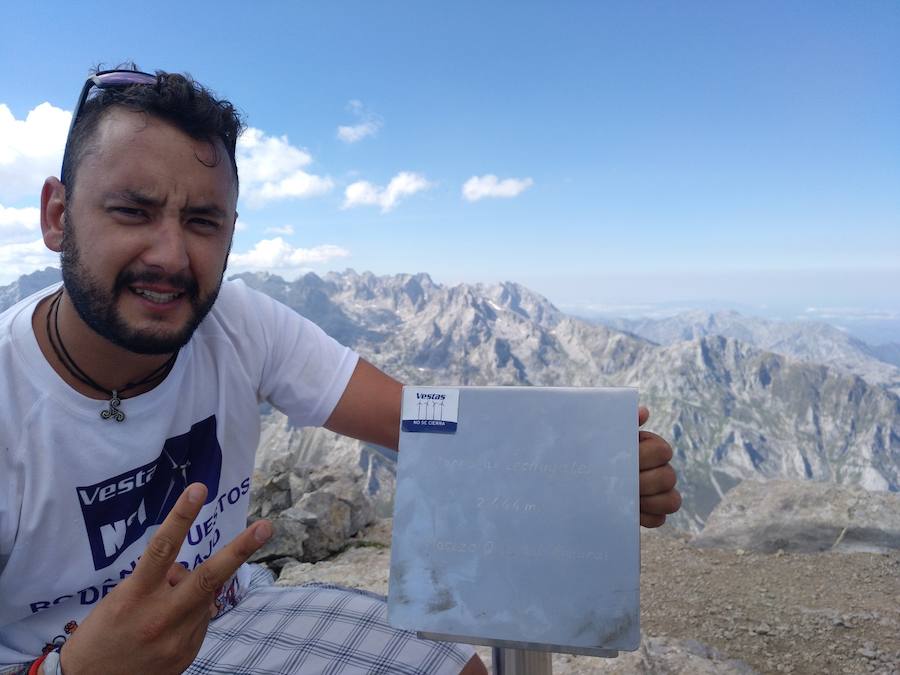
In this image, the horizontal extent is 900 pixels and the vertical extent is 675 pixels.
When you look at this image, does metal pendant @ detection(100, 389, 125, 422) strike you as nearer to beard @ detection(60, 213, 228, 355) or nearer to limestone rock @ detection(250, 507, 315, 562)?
beard @ detection(60, 213, 228, 355)

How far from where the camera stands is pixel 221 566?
2393 mm

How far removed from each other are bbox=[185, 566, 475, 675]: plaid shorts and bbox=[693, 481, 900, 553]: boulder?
35.1ft

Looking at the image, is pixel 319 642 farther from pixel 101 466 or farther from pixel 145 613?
pixel 101 466

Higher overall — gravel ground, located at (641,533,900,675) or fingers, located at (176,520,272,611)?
fingers, located at (176,520,272,611)

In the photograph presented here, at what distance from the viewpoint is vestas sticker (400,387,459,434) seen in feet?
9.70

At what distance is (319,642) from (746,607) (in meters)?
8.35

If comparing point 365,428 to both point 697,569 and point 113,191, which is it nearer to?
point 113,191

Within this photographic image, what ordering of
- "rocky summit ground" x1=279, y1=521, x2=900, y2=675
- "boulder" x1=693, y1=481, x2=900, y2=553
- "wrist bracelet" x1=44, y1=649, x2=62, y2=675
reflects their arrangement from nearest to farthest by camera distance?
1. "wrist bracelet" x1=44, y1=649, x2=62, y2=675
2. "rocky summit ground" x1=279, y1=521, x2=900, y2=675
3. "boulder" x1=693, y1=481, x2=900, y2=553

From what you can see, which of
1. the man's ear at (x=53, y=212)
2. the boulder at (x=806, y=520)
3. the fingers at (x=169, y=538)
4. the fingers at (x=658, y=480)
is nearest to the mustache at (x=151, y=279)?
the man's ear at (x=53, y=212)

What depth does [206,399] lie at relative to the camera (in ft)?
13.0

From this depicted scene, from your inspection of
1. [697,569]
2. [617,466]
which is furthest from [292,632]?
[697,569]

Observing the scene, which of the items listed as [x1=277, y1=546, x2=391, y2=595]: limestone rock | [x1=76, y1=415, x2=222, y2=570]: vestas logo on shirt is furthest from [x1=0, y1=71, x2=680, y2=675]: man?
[x1=277, y1=546, x2=391, y2=595]: limestone rock

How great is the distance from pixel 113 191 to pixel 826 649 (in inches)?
405

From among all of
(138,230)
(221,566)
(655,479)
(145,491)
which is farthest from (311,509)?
(655,479)
